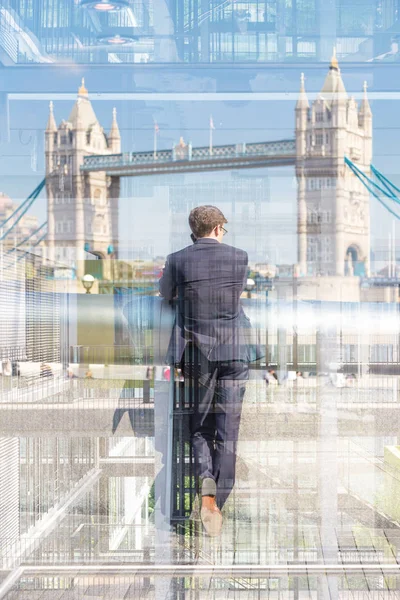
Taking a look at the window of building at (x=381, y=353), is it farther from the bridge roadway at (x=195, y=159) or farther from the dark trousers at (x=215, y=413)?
the bridge roadway at (x=195, y=159)

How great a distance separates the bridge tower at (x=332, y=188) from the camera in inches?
198

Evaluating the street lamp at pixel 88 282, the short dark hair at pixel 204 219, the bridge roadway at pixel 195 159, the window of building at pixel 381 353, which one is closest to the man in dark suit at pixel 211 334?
the short dark hair at pixel 204 219

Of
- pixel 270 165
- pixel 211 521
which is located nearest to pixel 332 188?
pixel 270 165

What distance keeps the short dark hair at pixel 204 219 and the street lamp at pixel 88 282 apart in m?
3.20

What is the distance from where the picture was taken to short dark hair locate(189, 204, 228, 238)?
253 cm

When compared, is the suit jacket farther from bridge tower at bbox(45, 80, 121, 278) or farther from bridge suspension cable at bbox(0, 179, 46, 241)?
bridge suspension cable at bbox(0, 179, 46, 241)

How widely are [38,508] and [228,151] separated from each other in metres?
3.42

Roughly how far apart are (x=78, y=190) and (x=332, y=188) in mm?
2469

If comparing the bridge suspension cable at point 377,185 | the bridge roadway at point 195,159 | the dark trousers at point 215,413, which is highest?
the bridge roadway at point 195,159

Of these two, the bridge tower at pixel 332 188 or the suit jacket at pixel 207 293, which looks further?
the bridge tower at pixel 332 188

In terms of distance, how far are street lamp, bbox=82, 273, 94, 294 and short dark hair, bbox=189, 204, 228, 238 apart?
320 cm

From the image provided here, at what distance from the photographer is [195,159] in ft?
18.1

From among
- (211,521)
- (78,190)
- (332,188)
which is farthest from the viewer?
(332,188)

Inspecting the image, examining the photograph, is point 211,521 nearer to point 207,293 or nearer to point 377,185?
point 207,293
